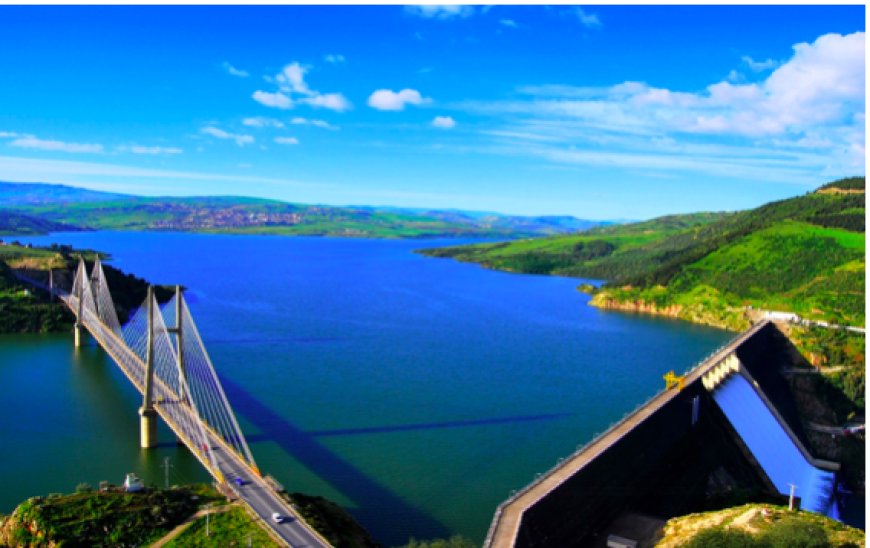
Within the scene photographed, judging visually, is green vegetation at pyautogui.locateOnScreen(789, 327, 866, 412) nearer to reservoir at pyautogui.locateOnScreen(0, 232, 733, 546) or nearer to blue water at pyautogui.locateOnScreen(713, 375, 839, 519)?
reservoir at pyautogui.locateOnScreen(0, 232, 733, 546)

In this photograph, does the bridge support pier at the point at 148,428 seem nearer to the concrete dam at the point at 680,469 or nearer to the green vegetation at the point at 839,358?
the concrete dam at the point at 680,469

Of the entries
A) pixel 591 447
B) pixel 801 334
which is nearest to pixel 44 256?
pixel 591 447

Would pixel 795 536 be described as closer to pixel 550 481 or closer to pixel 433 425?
pixel 550 481

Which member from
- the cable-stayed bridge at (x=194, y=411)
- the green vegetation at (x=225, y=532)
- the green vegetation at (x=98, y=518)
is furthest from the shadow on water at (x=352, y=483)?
the green vegetation at (x=98, y=518)

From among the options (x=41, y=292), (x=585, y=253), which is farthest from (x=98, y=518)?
(x=585, y=253)

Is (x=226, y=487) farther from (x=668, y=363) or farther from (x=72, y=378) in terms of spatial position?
(x=668, y=363)

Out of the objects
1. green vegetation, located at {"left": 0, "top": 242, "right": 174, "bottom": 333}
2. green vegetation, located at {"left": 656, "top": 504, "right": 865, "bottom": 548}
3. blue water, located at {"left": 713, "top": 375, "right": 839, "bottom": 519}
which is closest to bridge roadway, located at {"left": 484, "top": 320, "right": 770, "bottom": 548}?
green vegetation, located at {"left": 656, "top": 504, "right": 865, "bottom": 548}
